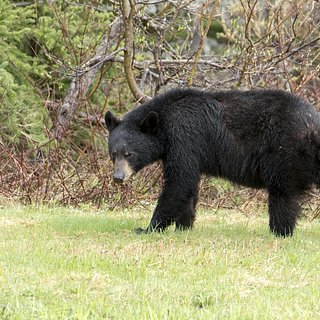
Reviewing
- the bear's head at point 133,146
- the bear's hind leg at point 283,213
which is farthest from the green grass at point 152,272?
the bear's head at point 133,146

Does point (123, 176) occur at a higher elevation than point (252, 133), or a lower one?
lower

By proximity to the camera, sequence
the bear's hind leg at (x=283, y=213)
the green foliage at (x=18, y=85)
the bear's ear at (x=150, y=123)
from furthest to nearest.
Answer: the green foliage at (x=18, y=85) → the bear's ear at (x=150, y=123) → the bear's hind leg at (x=283, y=213)

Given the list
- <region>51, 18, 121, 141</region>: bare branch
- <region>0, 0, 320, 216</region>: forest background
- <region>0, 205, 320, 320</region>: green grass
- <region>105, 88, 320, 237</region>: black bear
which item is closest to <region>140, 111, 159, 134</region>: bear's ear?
<region>105, 88, 320, 237</region>: black bear

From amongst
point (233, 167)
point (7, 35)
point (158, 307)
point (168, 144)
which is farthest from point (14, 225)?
point (7, 35)

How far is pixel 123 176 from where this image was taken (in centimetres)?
905

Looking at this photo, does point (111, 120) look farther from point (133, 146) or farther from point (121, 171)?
point (121, 171)

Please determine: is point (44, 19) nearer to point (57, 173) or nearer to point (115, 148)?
point (57, 173)

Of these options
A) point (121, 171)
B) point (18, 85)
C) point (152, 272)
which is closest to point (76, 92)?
point (18, 85)

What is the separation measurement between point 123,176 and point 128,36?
4.10 m

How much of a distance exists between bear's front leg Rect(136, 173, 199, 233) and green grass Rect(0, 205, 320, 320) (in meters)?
0.31

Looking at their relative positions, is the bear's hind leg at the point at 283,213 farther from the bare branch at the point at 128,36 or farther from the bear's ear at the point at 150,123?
the bare branch at the point at 128,36

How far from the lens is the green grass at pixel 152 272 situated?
5.25m

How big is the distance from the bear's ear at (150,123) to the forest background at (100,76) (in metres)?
3.03

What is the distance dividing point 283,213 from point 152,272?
8.85ft
